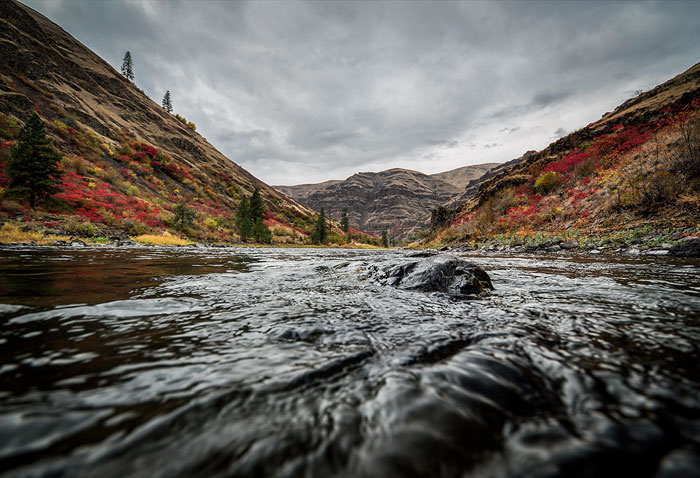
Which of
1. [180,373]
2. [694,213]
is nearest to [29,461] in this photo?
[180,373]

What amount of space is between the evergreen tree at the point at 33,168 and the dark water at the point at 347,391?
22704mm

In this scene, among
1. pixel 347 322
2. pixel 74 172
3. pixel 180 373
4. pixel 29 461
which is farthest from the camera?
pixel 74 172

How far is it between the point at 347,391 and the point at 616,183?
22.0 m

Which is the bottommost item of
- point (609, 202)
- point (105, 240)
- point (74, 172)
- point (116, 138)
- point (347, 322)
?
point (347, 322)

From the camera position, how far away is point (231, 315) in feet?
9.19

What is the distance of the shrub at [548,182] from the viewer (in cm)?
2392

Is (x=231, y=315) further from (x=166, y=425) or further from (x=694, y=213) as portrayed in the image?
(x=694, y=213)

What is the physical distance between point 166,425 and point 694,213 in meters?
17.0

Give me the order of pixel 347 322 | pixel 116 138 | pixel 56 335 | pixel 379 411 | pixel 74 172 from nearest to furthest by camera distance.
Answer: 1. pixel 379 411
2. pixel 56 335
3. pixel 347 322
4. pixel 74 172
5. pixel 116 138

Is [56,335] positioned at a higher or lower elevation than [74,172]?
lower

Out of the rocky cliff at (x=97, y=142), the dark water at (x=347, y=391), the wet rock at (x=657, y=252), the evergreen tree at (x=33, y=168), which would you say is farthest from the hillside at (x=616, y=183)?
the evergreen tree at (x=33, y=168)

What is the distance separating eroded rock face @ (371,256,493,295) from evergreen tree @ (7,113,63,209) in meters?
24.9

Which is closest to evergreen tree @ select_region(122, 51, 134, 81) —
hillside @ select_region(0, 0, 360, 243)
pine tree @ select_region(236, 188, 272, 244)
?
hillside @ select_region(0, 0, 360, 243)

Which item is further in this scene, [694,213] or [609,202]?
[609,202]
